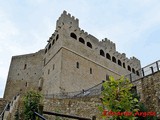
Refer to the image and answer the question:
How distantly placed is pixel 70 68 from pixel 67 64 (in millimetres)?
615

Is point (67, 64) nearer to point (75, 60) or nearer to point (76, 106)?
point (75, 60)

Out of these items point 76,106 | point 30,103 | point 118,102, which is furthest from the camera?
point 76,106

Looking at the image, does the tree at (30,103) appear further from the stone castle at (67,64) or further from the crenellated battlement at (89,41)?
the crenellated battlement at (89,41)

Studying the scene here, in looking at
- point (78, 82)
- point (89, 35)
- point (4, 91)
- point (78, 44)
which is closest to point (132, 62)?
point (89, 35)

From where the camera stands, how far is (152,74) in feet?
45.2

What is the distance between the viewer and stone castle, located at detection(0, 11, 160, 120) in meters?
15.0

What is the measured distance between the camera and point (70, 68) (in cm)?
2456

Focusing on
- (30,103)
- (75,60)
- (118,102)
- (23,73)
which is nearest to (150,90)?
(118,102)

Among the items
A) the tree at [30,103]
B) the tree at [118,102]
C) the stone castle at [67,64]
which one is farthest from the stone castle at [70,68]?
the tree at [118,102]

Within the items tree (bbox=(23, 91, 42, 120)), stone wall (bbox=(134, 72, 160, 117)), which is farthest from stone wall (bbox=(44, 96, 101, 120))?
stone wall (bbox=(134, 72, 160, 117))

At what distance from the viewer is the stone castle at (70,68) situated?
15.0m

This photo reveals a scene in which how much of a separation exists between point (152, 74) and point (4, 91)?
84.7 ft

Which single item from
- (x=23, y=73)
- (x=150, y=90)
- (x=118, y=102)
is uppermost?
(x=23, y=73)

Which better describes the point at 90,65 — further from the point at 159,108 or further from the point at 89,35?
the point at 159,108
